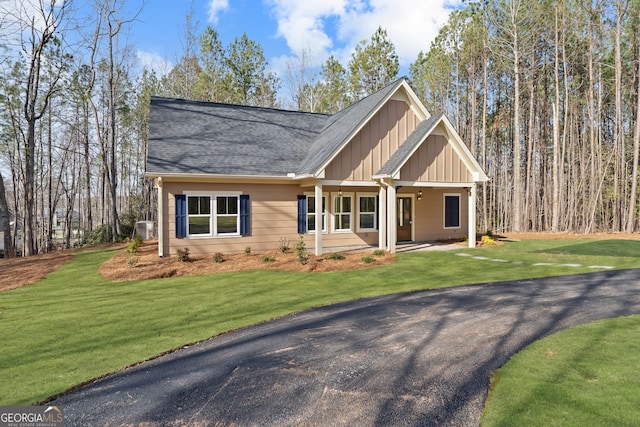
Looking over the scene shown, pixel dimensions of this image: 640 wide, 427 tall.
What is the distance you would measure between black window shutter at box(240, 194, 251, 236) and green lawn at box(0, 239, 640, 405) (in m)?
3.73

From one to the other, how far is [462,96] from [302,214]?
2338 centimetres

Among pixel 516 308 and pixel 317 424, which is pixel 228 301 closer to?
pixel 317 424

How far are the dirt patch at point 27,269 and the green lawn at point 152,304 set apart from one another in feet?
1.63

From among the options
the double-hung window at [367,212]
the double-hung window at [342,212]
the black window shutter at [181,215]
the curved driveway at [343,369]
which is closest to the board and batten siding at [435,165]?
the double-hung window at [367,212]

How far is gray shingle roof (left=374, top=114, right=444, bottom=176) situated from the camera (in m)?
13.0

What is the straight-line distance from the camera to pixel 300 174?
13.4 meters

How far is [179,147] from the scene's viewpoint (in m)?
13.6

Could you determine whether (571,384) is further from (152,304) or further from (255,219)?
(255,219)

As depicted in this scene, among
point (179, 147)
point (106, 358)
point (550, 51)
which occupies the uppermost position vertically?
point (550, 51)

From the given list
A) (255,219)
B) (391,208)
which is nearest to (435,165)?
(391,208)

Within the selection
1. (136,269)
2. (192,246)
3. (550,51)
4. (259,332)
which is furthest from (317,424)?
(550,51)

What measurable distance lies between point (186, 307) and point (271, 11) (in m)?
20.1

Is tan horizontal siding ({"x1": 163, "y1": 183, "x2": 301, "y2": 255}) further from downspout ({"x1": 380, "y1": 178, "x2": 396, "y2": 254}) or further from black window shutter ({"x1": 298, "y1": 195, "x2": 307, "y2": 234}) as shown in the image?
downspout ({"x1": 380, "y1": 178, "x2": 396, "y2": 254})

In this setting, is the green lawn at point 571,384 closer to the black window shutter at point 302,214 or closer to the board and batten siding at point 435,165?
the board and batten siding at point 435,165
